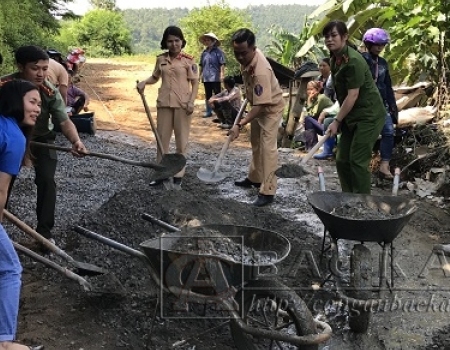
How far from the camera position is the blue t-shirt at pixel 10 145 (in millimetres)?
2770

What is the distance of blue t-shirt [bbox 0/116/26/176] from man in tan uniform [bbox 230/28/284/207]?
279 centimetres

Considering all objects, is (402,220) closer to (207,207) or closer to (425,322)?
(425,322)

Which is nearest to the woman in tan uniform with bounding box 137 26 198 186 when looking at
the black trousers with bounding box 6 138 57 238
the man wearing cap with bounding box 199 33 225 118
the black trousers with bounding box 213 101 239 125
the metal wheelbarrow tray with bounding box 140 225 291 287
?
the black trousers with bounding box 6 138 57 238

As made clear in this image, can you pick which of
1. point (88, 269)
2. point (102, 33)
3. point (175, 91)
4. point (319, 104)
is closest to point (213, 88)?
point (319, 104)

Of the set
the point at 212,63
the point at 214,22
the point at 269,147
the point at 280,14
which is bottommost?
the point at 269,147

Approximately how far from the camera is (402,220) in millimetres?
3365

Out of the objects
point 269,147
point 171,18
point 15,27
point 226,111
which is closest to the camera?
point 269,147

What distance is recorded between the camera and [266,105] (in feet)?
17.8

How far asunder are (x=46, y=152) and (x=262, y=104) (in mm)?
2180

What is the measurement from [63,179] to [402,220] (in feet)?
15.1

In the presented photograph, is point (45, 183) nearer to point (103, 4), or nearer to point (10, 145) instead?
point (10, 145)

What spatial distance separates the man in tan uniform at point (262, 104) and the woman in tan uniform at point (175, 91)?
0.82 meters

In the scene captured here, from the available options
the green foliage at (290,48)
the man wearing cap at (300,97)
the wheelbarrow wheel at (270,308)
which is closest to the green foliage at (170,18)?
the green foliage at (290,48)

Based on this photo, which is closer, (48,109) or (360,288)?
(360,288)
